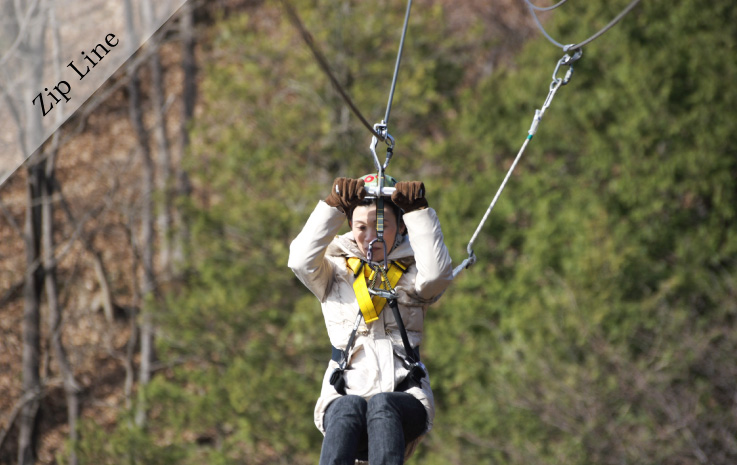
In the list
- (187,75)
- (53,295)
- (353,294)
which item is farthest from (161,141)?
(353,294)

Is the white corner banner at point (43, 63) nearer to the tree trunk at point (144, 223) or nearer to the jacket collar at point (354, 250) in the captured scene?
the tree trunk at point (144, 223)

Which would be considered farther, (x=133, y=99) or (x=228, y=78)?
(x=133, y=99)

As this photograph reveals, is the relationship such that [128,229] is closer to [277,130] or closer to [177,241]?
[177,241]

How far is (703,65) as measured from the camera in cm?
1496

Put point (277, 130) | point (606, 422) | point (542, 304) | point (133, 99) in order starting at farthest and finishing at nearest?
point (133, 99), point (277, 130), point (542, 304), point (606, 422)

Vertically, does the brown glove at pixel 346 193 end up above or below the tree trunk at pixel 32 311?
below

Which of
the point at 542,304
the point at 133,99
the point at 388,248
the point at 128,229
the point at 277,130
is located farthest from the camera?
the point at 133,99

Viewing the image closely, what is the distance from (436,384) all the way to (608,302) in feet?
8.13

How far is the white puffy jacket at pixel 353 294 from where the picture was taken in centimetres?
389

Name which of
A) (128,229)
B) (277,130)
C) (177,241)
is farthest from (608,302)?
(128,229)

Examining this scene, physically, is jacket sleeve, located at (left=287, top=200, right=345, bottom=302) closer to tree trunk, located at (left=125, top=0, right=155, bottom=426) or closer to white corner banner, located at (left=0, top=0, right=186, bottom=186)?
white corner banner, located at (left=0, top=0, right=186, bottom=186)

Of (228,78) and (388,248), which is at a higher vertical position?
(228,78)

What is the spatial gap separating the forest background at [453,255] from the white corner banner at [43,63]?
2.70 meters

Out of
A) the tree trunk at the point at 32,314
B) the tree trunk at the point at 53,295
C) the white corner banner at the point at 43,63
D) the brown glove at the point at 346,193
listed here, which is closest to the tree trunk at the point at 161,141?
the tree trunk at the point at 53,295
